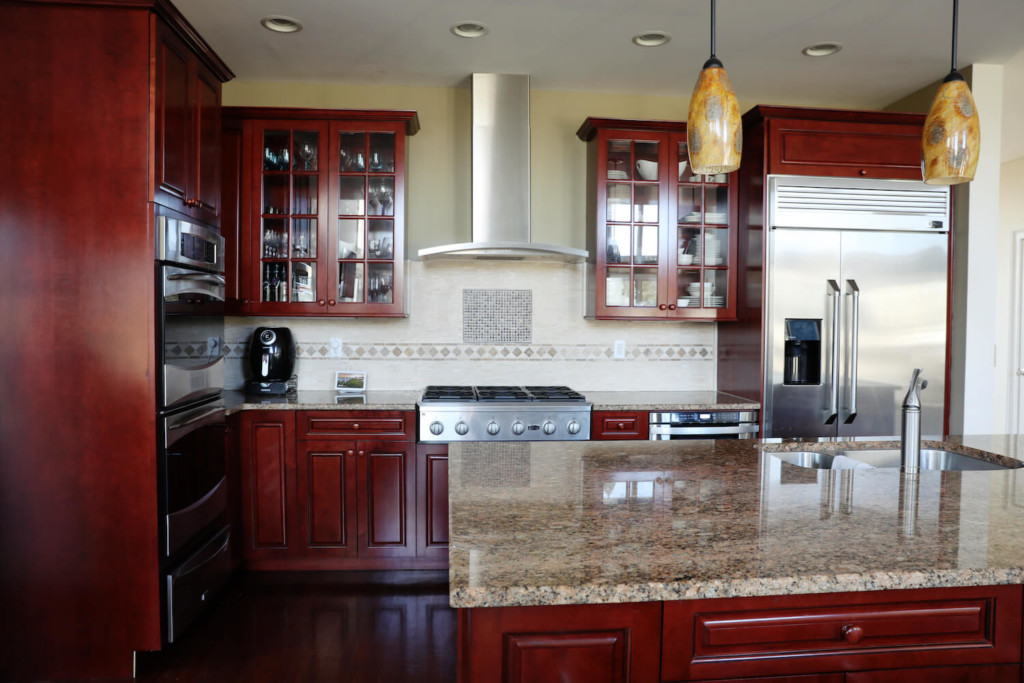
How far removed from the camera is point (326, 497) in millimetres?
3510

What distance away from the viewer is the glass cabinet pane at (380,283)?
151 inches

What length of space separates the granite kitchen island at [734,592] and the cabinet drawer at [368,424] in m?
2.05

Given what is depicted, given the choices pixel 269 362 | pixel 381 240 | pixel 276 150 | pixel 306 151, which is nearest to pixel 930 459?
pixel 381 240

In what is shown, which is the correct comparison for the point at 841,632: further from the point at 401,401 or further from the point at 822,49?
the point at 822,49

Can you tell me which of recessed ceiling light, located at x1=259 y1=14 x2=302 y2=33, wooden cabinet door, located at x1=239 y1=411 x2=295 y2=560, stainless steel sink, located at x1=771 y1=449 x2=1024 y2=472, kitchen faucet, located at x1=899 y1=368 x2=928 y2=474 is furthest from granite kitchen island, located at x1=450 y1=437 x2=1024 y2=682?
recessed ceiling light, located at x1=259 y1=14 x2=302 y2=33

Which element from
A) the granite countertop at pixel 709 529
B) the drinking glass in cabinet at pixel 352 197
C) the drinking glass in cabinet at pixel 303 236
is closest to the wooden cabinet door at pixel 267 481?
the drinking glass in cabinet at pixel 303 236

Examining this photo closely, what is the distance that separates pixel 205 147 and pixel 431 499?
1.95 m

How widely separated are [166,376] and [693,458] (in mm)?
1882

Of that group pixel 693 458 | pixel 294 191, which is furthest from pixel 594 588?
pixel 294 191

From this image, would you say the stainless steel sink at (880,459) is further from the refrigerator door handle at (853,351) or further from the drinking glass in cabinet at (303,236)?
the drinking glass in cabinet at (303,236)

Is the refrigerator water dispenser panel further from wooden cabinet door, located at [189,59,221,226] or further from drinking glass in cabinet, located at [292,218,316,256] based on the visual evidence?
wooden cabinet door, located at [189,59,221,226]

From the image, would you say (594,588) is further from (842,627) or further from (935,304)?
(935,304)

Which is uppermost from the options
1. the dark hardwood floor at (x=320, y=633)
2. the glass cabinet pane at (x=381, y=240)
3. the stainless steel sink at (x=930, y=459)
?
the glass cabinet pane at (x=381, y=240)

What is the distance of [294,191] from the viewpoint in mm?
3795
